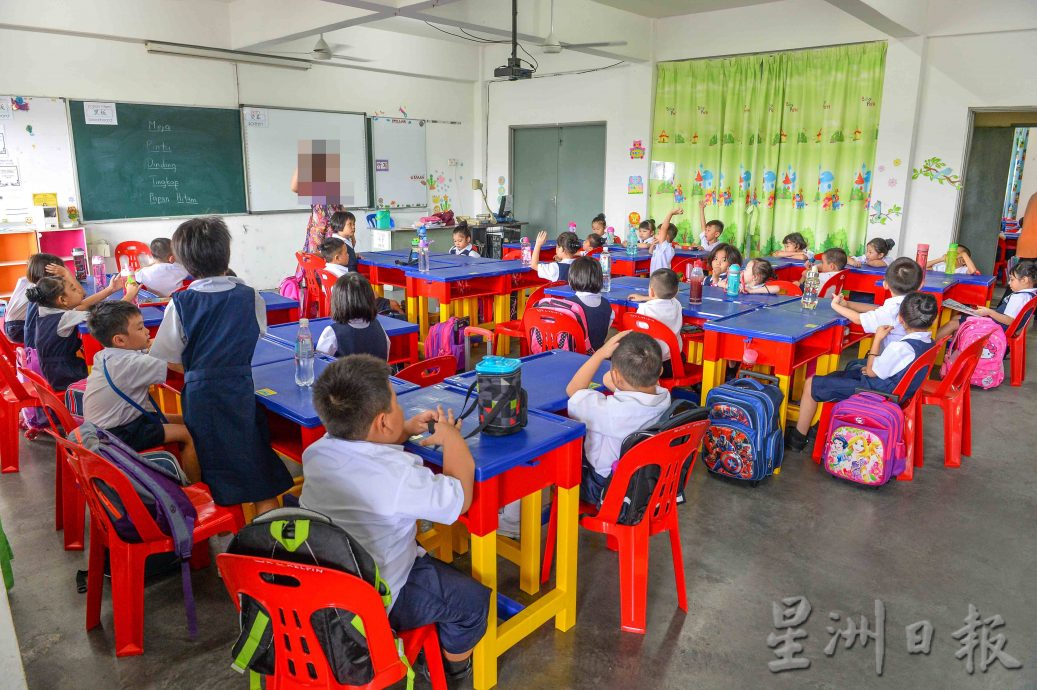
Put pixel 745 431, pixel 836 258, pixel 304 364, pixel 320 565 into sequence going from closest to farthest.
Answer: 1. pixel 320 565
2. pixel 304 364
3. pixel 745 431
4. pixel 836 258

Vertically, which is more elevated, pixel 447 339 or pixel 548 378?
pixel 548 378

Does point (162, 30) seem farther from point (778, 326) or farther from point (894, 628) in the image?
point (894, 628)

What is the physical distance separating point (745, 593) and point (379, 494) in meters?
1.68

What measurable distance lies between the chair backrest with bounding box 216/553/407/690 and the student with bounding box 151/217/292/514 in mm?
965

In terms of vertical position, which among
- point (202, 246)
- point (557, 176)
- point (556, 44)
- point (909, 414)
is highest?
point (556, 44)

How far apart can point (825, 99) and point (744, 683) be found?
23.6 feet

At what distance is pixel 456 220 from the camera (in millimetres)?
10258

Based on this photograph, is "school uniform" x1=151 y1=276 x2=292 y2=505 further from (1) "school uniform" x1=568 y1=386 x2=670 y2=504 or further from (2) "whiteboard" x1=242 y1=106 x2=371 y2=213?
(2) "whiteboard" x1=242 y1=106 x2=371 y2=213

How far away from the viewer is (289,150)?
8.77m

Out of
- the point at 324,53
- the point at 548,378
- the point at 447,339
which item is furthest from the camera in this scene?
the point at 324,53

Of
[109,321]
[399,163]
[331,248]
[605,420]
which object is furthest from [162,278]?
[399,163]

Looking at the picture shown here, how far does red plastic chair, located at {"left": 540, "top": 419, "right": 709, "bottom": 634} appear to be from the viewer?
7.21ft

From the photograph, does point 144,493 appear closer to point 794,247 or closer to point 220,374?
Answer: point 220,374

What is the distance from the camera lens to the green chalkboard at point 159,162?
23.9 feet
